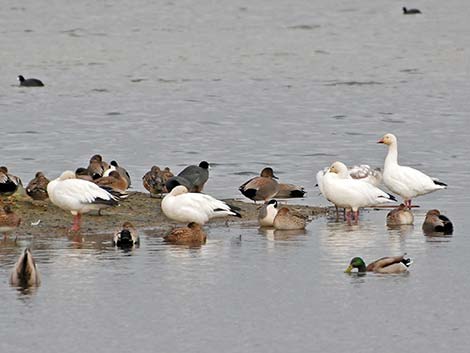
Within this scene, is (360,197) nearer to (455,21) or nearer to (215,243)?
(215,243)

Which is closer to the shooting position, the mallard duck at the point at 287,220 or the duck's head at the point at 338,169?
the mallard duck at the point at 287,220

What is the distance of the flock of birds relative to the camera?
16.1 m

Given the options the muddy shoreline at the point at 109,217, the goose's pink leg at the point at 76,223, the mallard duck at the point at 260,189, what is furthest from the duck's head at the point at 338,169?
the goose's pink leg at the point at 76,223

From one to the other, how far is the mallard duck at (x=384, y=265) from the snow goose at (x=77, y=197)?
4.00 meters

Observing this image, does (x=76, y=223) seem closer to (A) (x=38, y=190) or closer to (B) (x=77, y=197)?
(B) (x=77, y=197)

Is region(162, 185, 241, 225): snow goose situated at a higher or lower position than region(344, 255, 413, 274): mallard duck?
higher

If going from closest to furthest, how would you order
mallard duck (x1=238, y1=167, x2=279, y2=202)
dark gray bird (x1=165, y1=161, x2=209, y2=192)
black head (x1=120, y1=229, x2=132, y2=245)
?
black head (x1=120, y1=229, x2=132, y2=245)
dark gray bird (x1=165, y1=161, x2=209, y2=192)
mallard duck (x1=238, y1=167, x2=279, y2=202)

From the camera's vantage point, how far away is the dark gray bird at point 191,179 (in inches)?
757

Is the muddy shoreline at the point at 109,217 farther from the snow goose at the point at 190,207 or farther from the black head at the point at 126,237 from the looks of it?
the black head at the point at 126,237

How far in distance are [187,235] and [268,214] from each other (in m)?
1.80

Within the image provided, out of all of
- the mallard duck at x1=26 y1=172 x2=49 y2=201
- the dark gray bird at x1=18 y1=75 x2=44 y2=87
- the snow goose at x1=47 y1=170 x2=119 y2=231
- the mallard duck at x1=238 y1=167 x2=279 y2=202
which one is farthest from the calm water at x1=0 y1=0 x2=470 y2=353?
the mallard duck at x1=26 y1=172 x2=49 y2=201

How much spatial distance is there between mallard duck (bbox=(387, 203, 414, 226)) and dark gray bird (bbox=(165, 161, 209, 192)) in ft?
10.4

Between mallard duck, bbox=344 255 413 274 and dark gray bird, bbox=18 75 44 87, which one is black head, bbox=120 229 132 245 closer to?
mallard duck, bbox=344 255 413 274

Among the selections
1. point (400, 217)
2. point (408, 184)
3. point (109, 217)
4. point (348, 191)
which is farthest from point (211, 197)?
point (408, 184)
